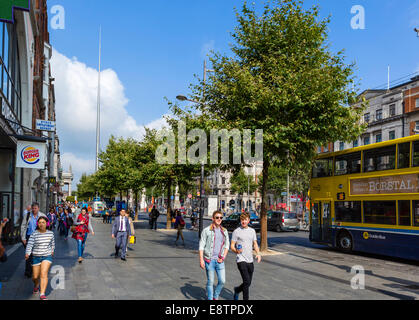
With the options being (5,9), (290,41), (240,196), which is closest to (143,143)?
(290,41)

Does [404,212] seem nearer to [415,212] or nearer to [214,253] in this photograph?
[415,212]

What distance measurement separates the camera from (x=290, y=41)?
47.7 feet

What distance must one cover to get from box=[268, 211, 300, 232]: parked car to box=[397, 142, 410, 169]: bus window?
15.9 metres

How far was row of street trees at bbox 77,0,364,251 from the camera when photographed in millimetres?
13414

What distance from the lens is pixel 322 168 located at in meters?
16.8

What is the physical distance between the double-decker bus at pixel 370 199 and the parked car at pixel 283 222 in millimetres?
10536

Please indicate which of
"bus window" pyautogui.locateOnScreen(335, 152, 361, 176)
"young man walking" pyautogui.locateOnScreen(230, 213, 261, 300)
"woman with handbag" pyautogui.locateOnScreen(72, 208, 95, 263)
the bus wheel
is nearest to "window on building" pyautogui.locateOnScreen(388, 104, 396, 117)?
"bus window" pyautogui.locateOnScreen(335, 152, 361, 176)

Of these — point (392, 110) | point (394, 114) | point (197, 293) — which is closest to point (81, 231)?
point (197, 293)

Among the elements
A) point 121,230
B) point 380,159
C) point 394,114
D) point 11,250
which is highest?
point 394,114

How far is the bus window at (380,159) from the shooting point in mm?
13352

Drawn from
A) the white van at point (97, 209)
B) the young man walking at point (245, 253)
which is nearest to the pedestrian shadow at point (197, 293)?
the young man walking at point (245, 253)

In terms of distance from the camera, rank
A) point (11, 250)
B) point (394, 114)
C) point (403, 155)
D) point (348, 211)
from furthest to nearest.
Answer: point (394, 114), point (348, 211), point (11, 250), point (403, 155)

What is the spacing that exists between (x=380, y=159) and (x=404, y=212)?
7.03ft
